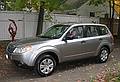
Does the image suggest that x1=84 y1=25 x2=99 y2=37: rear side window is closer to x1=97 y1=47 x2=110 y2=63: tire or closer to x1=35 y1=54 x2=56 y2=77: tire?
x1=97 y1=47 x2=110 y2=63: tire

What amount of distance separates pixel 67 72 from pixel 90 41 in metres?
1.65

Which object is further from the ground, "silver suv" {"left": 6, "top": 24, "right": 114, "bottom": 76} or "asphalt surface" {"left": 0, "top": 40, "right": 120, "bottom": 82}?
"silver suv" {"left": 6, "top": 24, "right": 114, "bottom": 76}

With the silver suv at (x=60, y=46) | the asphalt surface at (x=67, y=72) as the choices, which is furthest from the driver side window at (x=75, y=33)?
the asphalt surface at (x=67, y=72)

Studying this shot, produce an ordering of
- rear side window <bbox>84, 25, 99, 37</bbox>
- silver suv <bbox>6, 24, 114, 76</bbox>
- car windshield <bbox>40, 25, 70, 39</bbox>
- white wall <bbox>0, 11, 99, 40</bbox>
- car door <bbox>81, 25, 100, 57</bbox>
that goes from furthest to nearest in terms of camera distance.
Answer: white wall <bbox>0, 11, 99, 40</bbox>, rear side window <bbox>84, 25, 99, 37</bbox>, car door <bbox>81, 25, 100, 57</bbox>, car windshield <bbox>40, 25, 70, 39</bbox>, silver suv <bbox>6, 24, 114, 76</bbox>

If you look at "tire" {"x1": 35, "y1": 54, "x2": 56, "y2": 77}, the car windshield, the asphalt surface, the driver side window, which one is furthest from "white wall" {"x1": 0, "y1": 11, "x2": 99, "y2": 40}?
"tire" {"x1": 35, "y1": 54, "x2": 56, "y2": 77}

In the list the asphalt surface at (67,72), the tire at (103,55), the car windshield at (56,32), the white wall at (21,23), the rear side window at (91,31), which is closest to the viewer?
the asphalt surface at (67,72)

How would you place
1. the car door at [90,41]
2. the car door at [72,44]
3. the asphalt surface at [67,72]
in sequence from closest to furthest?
the asphalt surface at [67,72] → the car door at [72,44] → the car door at [90,41]

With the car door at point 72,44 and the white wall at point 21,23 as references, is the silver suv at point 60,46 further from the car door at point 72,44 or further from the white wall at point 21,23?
the white wall at point 21,23

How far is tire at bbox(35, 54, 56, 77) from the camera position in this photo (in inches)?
372

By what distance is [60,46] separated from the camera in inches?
393

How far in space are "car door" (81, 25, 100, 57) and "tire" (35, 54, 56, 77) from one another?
1545 mm

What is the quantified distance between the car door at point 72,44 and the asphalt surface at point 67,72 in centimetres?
62

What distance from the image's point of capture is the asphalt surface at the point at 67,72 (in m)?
9.29

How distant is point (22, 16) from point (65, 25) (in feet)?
29.1
